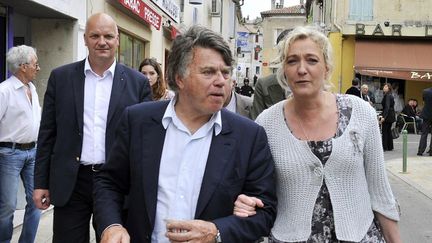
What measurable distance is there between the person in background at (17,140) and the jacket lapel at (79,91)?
4.99 ft

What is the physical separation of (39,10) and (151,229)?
6715 mm

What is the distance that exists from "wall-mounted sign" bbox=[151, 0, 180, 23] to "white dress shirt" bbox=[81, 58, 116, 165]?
11072mm

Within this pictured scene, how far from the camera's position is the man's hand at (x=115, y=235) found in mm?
2268

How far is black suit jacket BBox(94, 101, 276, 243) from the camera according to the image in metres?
2.31

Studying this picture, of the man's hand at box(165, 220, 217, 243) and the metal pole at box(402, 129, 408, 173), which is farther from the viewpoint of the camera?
the metal pole at box(402, 129, 408, 173)

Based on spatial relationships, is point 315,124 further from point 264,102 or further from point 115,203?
point 264,102

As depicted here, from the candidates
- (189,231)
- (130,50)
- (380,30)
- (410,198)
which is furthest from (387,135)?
(189,231)

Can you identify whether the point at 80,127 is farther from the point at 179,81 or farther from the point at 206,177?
the point at 206,177

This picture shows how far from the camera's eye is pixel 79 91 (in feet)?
11.7

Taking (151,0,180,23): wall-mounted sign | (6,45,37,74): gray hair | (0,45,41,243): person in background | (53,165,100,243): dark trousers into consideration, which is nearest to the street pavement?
(0,45,41,243): person in background

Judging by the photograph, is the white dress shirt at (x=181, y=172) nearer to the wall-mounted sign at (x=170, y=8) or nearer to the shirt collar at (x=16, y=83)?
the shirt collar at (x=16, y=83)

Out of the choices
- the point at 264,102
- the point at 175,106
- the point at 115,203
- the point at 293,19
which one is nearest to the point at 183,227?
Answer: the point at 115,203

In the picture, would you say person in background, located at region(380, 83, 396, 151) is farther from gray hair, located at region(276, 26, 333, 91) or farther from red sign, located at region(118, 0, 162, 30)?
gray hair, located at region(276, 26, 333, 91)

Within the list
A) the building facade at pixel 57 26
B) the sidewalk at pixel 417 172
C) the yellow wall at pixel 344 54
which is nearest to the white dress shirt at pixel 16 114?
the building facade at pixel 57 26
